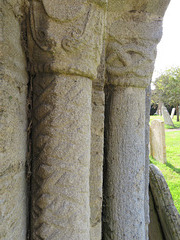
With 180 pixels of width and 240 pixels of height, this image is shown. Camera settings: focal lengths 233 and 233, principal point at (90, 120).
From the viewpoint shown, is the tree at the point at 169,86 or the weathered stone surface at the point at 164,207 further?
the tree at the point at 169,86

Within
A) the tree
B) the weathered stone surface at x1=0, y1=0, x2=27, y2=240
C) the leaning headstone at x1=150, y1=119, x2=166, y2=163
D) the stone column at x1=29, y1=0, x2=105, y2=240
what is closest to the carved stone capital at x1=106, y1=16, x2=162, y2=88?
the stone column at x1=29, y1=0, x2=105, y2=240

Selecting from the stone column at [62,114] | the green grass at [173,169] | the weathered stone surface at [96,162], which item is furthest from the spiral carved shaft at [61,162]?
the green grass at [173,169]

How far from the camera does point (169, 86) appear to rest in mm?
15992

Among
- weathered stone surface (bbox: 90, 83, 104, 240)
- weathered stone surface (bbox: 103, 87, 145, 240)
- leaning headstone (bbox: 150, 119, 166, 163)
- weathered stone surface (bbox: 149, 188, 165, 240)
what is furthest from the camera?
leaning headstone (bbox: 150, 119, 166, 163)

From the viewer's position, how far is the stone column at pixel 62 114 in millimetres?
798

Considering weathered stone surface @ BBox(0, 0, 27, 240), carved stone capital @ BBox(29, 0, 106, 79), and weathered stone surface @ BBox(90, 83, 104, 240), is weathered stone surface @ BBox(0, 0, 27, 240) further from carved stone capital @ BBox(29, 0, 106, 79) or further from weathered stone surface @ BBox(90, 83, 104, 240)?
weathered stone surface @ BBox(90, 83, 104, 240)

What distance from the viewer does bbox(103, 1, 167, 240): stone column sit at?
120cm

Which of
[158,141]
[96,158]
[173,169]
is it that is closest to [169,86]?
[158,141]

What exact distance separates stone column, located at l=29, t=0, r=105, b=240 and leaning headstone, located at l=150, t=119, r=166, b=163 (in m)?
4.69

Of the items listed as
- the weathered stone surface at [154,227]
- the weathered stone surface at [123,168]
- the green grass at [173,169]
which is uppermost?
the weathered stone surface at [123,168]

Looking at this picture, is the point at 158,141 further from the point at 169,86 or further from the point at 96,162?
the point at 169,86

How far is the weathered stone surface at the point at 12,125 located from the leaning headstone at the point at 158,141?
15.7 feet

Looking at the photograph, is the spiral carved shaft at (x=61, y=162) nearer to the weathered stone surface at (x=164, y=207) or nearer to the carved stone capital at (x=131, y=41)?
the carved stone capital at (x=131, y=41)

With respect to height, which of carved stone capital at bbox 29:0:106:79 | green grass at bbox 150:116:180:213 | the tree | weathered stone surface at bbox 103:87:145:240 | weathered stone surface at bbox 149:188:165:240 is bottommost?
green grass at bbox 150:116:180:213
